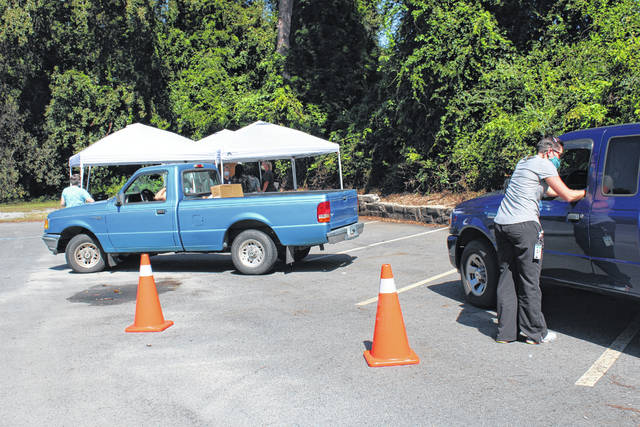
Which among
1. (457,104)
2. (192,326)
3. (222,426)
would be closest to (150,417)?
(222,426)

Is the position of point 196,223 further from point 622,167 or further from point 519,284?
point 622,167

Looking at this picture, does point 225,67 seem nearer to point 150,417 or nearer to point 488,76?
point 488,76

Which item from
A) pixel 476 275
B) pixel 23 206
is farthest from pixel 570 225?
pixel 23 206

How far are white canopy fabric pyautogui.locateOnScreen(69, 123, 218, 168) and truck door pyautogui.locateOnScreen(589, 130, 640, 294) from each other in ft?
35.4

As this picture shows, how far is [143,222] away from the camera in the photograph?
32.0ft

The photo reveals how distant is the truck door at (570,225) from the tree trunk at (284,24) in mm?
22095

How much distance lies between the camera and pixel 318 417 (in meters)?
3.94

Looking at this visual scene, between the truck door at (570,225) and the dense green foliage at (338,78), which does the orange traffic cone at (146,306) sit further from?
the dense green foliage at (338,78)

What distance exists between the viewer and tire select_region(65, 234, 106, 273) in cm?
1026

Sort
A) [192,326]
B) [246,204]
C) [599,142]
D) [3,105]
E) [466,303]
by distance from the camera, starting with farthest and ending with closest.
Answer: [3,105], [246,204], [466,303], [192,326], [599,142]

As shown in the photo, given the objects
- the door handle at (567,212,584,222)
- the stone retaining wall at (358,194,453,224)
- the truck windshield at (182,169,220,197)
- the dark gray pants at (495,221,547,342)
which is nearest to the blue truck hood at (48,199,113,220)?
the truck windshield at (182,169,220,197)

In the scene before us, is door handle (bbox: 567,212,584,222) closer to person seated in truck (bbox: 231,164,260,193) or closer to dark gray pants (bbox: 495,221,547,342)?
dark gray pants (bbox: 495,221,547,342)

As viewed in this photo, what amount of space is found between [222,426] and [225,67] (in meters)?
28.8

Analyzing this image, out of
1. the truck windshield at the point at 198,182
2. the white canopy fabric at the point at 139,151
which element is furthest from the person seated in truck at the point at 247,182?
the truck windshield at the point at 198,182
